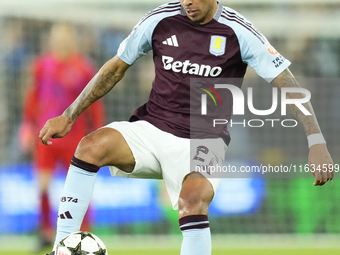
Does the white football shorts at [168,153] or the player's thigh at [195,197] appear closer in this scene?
A: the player's thigh at [195,197]

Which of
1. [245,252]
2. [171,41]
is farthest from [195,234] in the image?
[245,252]

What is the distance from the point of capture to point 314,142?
2.93m

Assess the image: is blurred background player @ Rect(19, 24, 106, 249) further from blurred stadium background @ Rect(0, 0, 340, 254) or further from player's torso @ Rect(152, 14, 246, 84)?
player's torso @ Rect(152, 14, 246, 84)

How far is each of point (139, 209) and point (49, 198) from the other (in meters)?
1.00

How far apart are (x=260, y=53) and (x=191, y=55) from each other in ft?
1.30

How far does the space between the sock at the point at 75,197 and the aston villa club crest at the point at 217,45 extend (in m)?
0.95

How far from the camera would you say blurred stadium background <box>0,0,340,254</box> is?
5.70 m

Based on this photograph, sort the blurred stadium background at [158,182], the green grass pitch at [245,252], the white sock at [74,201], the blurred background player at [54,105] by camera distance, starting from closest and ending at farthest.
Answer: the white sock at [74,201]
the blurred background player at [54,105]
the green grass pitch at [245,252]
the blurred stadium background at [158,182]

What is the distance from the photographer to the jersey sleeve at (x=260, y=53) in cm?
307

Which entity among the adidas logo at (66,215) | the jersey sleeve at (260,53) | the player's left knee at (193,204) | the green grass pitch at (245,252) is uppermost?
the jersey sleeve at (260,53)

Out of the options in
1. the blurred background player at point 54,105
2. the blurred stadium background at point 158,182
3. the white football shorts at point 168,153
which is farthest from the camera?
the blurred stadium background at point 158,182

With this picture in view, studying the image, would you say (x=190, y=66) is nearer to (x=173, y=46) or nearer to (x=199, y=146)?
(x=173, y=46)

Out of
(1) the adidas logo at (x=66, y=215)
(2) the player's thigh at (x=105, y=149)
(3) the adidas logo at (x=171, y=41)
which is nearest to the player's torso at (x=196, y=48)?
(3) the adidas logo at (x=171, y=41)

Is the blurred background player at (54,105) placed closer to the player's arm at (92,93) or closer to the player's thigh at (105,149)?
the player's arm at (92,93)
